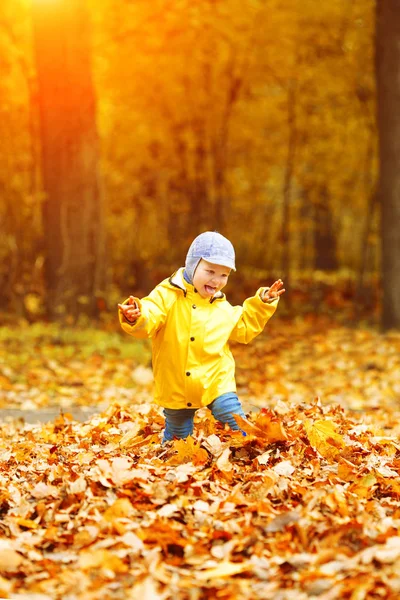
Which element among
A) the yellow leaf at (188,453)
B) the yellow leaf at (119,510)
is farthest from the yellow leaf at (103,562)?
the yellow leaf at (188,453)

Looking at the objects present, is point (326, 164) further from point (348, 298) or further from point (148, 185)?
point (148, 185)

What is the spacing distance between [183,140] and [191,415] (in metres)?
15.7

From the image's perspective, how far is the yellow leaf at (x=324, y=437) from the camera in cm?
520

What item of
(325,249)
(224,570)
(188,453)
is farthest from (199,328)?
(325,249)

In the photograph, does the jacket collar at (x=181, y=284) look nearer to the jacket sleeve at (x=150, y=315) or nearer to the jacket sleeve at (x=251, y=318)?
the jacket sleeve at (x=150, y=315)

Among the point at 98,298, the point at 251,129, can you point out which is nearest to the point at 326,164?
the point at 251,129

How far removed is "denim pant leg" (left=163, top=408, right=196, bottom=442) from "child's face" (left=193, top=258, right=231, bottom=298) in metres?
0.78

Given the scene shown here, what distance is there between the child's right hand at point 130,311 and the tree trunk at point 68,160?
29.8 feet

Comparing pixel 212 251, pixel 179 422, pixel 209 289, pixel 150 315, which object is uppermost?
pixel 212 251

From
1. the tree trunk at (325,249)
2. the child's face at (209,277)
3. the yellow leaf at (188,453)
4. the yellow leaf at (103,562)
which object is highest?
the child's face at (209,277)

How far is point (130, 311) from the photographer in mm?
4863

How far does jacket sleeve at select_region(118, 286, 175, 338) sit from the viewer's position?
4934 mm

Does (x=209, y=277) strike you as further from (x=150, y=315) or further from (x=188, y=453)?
(x=188, y=453)

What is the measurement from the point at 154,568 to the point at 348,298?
1648 centimetres
